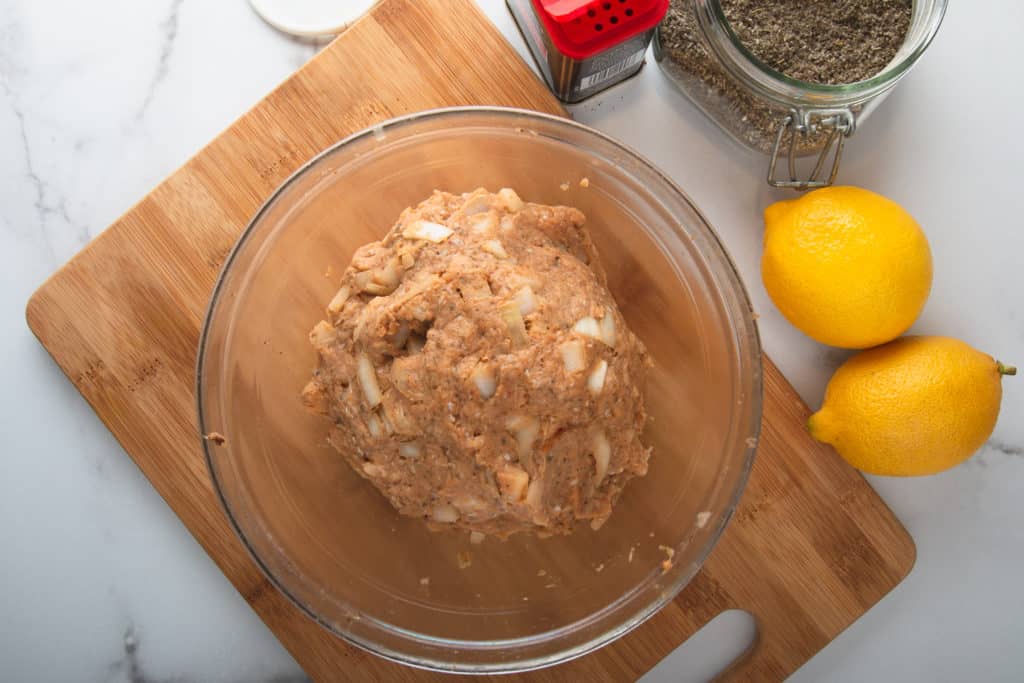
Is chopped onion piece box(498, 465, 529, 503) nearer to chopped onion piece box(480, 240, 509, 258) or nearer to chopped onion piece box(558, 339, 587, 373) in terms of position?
chopped onion piece box(558, 339, 587, 373)

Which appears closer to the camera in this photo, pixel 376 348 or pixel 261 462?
pixel 376 348

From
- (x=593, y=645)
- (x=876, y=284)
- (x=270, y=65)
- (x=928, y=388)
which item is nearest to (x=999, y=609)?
(x=928, y=388)

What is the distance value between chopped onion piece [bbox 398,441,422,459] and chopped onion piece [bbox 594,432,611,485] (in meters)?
0.29

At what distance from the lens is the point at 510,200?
1239 mm

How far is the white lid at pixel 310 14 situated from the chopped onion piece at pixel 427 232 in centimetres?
57

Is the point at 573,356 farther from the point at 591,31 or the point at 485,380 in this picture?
the point at 591,31

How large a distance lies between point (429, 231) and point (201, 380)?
45 centimetres

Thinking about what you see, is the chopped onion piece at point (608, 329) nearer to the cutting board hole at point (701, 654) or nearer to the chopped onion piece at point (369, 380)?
the chopped onion piece at point (369, 380)

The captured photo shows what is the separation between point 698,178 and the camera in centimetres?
145

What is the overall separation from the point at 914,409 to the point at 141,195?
1564 mm

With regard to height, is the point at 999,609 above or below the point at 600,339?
below

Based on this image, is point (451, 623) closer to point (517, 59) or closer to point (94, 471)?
point (94, 471)

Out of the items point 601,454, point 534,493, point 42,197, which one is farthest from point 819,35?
point 42,197

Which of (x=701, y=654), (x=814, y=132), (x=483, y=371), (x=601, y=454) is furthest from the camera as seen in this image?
(x=701, y=654)
